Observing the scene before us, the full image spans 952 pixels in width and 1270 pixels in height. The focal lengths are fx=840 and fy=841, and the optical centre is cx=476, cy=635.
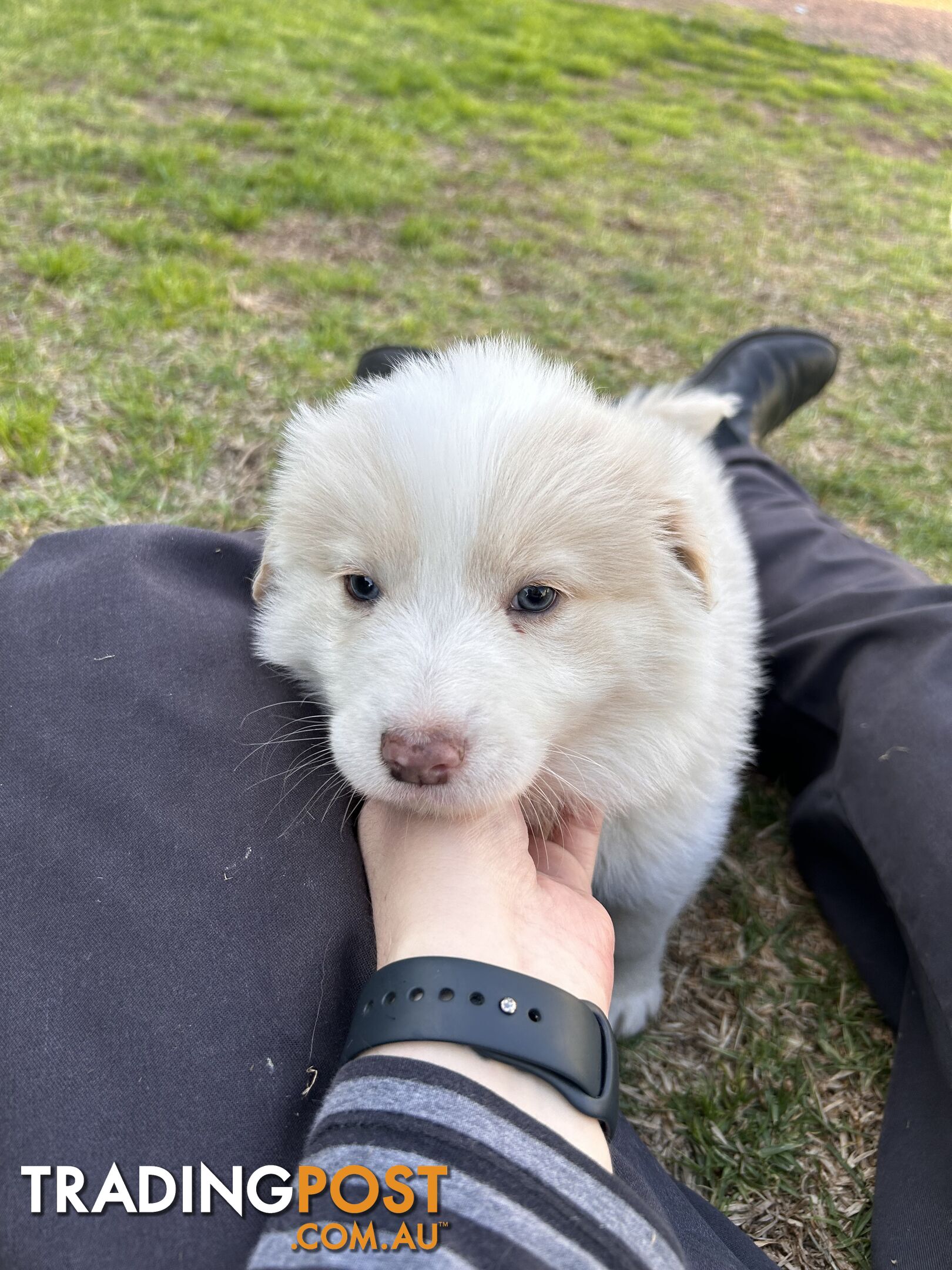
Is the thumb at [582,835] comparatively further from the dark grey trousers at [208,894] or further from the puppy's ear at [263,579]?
the puppy's ear at [263,579]

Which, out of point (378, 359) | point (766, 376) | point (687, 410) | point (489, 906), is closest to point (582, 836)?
point (489, 906)

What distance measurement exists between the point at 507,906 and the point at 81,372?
112 inches

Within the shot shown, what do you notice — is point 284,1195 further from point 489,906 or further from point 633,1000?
point 633,1000

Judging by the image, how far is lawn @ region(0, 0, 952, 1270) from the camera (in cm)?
202

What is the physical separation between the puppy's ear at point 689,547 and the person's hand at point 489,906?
1.83 feet

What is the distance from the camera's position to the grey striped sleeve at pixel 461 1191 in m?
0.93

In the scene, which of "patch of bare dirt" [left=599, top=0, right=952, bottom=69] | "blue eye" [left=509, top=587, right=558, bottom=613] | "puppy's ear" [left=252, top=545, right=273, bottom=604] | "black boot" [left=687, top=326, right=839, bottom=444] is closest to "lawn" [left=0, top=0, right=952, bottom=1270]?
"black boot" [left=687, top=326, right=839, bottom=444]

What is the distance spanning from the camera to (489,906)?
4.59 feet

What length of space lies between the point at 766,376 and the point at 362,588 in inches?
105

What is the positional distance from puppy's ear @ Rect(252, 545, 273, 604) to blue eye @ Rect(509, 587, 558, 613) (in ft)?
1.81

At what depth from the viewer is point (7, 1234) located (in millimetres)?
991

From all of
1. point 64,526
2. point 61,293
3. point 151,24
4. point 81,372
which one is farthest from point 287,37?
point 64,526

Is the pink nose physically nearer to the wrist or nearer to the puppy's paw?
the wrist

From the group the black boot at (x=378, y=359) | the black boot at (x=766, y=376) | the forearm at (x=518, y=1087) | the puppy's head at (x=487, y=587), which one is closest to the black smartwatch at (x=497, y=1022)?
the forearm at (x=518, y=1087)
